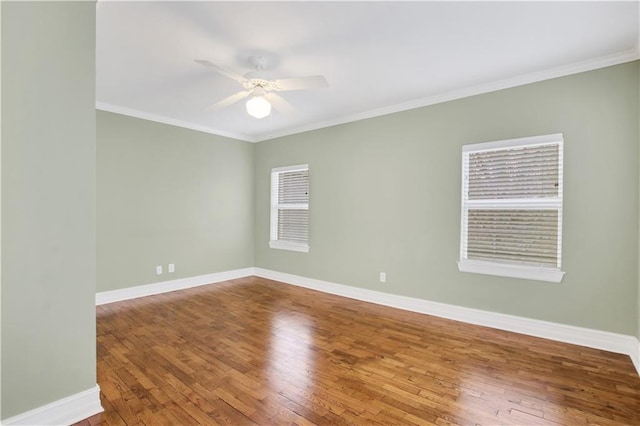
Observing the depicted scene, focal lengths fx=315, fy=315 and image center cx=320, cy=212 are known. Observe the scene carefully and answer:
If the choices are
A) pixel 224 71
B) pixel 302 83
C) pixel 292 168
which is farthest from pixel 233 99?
pixel 292 168

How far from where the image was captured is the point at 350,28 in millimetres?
2355

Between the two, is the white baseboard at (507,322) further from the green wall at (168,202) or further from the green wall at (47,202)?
the green wall at (47,202)

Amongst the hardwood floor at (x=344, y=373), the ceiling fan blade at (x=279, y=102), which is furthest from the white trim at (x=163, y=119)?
the hardwood floor at (x=344, y=373)

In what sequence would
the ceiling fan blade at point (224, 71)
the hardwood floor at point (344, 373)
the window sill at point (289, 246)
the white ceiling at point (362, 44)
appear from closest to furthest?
the hardwood floor at point (344, 373) → the white ceiling at point (362, 44) → the ceiling fan blade at point (224, 71) → the window sill at point (289, 246)

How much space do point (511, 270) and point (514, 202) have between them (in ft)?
2.29

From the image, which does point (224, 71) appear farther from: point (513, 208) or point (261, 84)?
point (513, 208)

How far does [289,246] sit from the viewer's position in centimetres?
534

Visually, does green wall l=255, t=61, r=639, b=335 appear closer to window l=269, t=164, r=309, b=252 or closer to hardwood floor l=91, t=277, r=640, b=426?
window l=269, t=164, r=309, b=252

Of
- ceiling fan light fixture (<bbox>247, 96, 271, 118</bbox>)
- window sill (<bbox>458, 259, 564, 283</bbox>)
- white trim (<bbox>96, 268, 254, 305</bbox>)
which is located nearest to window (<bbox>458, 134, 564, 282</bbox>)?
window sill (<bbox>458, 259, 564, 283</bbox>)

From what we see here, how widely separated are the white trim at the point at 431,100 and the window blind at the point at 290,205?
0.70 meters

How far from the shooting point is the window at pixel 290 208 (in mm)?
5207

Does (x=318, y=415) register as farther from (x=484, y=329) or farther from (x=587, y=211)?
(x=587, y=211)

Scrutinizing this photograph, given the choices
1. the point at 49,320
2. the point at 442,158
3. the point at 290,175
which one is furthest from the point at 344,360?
the point at 290,175

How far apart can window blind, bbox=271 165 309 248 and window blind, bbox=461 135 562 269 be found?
8.22 feet
